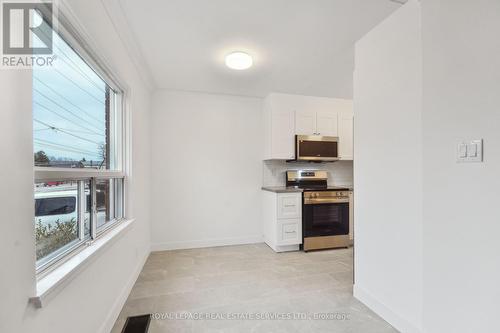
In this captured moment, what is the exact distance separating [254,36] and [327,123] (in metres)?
2.24

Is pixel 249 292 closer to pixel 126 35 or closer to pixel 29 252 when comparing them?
pixel 29 252

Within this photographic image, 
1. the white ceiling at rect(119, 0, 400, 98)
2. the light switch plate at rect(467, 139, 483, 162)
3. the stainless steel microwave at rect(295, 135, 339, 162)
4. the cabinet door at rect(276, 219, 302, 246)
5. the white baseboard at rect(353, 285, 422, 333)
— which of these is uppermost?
the white ceiling at rect(119, 0, 400, 98)

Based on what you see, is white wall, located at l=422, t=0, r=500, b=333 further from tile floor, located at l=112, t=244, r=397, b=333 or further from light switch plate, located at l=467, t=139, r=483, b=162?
tile floor, located at l=112, t=244, r=397, b=333

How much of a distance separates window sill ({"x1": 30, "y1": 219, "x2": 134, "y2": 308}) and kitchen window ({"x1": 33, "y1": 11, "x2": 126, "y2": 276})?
5cm

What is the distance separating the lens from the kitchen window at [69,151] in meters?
1.18

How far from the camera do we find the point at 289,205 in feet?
11.7

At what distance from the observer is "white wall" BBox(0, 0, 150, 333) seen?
0.85 meters

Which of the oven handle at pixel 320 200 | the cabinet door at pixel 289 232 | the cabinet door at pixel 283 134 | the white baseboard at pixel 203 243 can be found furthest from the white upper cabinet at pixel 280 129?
the white baseboard at pixel 203 243

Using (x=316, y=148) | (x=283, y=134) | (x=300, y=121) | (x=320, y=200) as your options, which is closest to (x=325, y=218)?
(x=320, y=200)

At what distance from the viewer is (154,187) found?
3.65 m

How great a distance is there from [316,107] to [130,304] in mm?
3669

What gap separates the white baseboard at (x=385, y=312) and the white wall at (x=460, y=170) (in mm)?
313

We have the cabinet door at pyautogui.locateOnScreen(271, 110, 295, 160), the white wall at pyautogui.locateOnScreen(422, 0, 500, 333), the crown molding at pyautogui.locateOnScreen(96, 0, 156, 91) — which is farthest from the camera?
the cabinet door at pyautogui.locateOnScreen(271, 110, 295, 160)

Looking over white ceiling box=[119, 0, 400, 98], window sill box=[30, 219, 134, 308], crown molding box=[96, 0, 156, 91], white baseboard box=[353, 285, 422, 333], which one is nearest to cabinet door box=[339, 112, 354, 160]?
white ceiling box=[119, 0, 400, 98]
